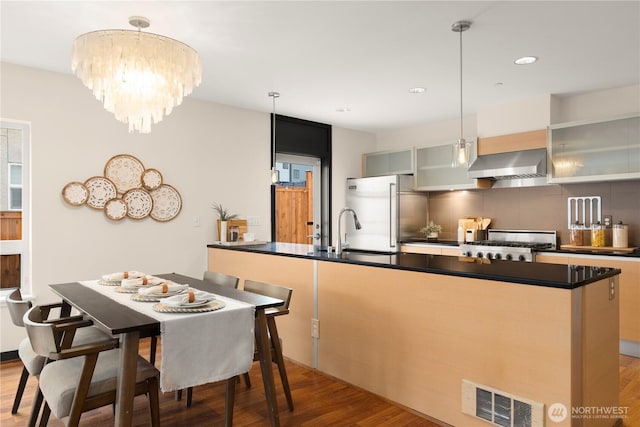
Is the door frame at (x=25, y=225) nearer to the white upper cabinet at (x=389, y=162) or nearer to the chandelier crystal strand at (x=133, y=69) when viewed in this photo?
the chandelier crystal strand at (x=133, y=69)

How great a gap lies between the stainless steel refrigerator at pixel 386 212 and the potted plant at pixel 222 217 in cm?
154

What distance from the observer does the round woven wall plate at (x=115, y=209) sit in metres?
4.08

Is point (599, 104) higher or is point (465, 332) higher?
point (599, 104)

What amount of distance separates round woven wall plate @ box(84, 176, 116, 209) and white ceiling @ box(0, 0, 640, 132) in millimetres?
985

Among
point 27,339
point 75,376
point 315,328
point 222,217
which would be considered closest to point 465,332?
point 315,328

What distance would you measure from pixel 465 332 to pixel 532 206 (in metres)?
3.13

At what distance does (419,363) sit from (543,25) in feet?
7.66

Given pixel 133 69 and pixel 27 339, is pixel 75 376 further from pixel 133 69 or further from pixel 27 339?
pixel 133 69

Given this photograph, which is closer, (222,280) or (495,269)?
(495,269)

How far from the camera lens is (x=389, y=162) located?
609 cm

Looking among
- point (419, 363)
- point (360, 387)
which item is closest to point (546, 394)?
point (419, 363)

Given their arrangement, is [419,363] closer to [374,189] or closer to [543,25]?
[543,25]

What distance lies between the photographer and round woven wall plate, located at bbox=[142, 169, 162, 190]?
4.31 metres

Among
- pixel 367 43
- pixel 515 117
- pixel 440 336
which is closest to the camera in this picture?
pixel 440 336
